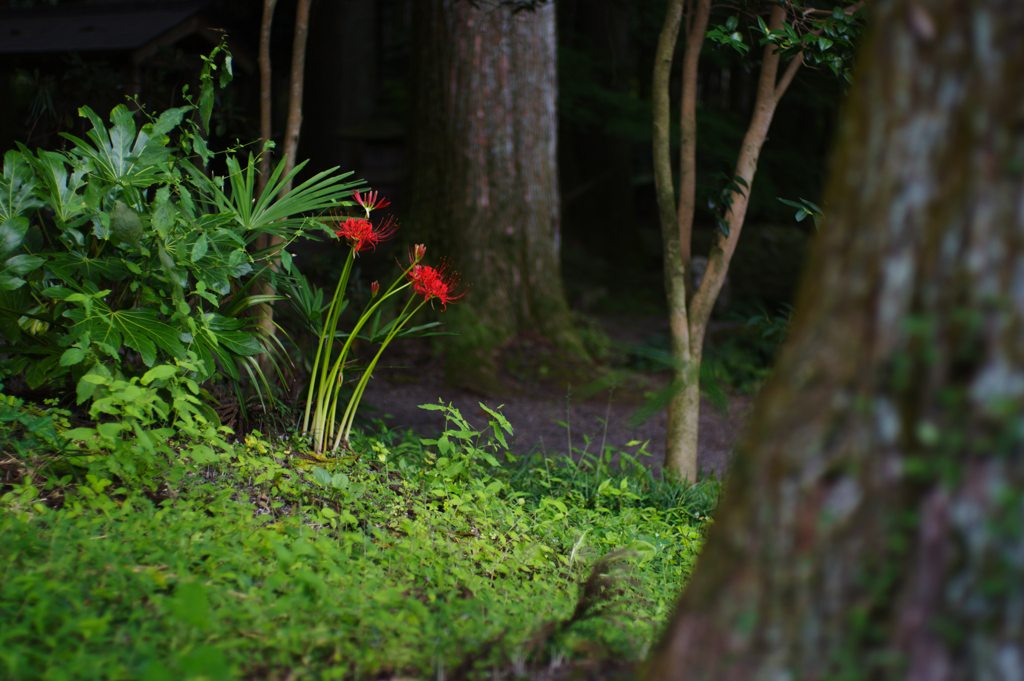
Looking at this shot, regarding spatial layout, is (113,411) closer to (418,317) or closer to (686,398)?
(686,398)

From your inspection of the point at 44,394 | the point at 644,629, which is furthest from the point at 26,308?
the point at 644,629

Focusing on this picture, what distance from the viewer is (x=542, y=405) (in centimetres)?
567

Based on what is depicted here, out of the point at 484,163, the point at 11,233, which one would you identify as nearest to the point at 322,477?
the point at 11,233

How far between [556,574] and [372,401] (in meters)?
3.10

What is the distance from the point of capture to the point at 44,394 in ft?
10.3

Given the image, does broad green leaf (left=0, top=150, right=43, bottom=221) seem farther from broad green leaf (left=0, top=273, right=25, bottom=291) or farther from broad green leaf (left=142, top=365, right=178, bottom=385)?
broad green leaf (left=142, top=365, right=178, bottom=385)

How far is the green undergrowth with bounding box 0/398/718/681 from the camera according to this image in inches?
62.7

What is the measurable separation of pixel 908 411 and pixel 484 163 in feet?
18.6

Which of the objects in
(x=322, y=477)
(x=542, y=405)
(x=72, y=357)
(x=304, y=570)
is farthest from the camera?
(x=542, y=405)

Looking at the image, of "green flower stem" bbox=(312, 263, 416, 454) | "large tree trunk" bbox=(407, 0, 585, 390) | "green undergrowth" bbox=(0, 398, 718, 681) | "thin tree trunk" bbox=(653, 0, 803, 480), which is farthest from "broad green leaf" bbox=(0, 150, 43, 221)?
"large tree trunk" bbox=(407, 0, 585, 390)

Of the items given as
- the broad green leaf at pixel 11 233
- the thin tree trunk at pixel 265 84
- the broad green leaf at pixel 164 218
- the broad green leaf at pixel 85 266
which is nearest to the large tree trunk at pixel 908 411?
the broad green leaf at pixel 164 218

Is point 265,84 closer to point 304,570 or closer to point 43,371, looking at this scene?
point 43,371

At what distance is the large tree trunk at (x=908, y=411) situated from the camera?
0.97 metres

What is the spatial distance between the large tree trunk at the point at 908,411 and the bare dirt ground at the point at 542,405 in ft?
11.1
